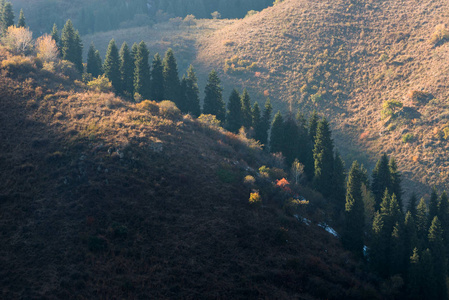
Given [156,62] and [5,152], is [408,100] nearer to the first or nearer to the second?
[156,62]

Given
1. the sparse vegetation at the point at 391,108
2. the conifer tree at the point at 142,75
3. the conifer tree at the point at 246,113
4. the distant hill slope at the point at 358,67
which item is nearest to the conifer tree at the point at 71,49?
the conifer tree at the point at 142,75

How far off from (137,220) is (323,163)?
118ft

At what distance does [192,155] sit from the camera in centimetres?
4909

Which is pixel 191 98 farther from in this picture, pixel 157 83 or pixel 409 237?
pixel 409 237

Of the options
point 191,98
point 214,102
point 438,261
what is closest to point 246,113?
point 214,102

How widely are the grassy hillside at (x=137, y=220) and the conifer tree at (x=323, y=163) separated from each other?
18.0 ft

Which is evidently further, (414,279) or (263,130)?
(263,130)

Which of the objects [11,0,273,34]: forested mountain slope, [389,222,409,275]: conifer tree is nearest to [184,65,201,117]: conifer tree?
[389,222,409,275]: conifer tree

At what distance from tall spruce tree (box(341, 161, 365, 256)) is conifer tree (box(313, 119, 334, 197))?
8.44 metres

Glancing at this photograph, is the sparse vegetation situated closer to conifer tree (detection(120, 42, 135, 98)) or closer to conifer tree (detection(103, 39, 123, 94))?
conifer tree (detection(120, 42, 135, 98))

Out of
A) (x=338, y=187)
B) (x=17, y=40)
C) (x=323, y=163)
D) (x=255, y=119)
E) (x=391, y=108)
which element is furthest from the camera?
(x=391, y=108)

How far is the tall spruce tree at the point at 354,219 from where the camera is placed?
148 feet

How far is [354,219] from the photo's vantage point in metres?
47.9

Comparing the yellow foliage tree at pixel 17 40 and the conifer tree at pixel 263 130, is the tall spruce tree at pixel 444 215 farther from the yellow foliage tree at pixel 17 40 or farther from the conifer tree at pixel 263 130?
the yellow foliage tree at pixel 17 40
